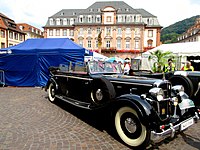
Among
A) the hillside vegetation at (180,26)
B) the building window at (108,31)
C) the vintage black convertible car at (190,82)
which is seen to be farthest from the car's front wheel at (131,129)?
the hillside vegetation at (180,26)

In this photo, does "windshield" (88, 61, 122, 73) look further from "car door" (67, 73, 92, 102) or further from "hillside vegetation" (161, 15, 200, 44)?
"hillside vegetation" (161, 15, 200, 44)

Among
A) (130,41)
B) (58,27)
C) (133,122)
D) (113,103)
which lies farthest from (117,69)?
(58,27)

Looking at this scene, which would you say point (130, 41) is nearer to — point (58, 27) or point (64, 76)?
point (58, 27)

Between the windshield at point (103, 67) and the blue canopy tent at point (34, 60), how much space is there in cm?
520

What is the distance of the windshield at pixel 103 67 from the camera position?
5.18 metres

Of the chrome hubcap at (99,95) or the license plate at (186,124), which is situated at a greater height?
the chrome hubcap at (99,95)

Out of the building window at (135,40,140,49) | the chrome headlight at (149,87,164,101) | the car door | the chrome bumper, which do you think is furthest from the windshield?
the building window at (135,40,140,49)

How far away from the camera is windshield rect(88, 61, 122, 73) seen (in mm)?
5181

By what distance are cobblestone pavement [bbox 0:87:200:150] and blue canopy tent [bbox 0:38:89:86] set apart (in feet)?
17.9

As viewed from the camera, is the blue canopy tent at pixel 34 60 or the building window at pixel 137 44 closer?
the blue canopy tent at pixel 34 60

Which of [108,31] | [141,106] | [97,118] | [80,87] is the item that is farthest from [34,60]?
[108,31]

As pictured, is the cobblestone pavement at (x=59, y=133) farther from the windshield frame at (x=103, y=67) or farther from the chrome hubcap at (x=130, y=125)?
the windshield frame at (x=103, y=67)

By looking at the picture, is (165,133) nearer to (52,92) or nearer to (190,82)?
(190,82)

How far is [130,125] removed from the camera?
3.37 metres
